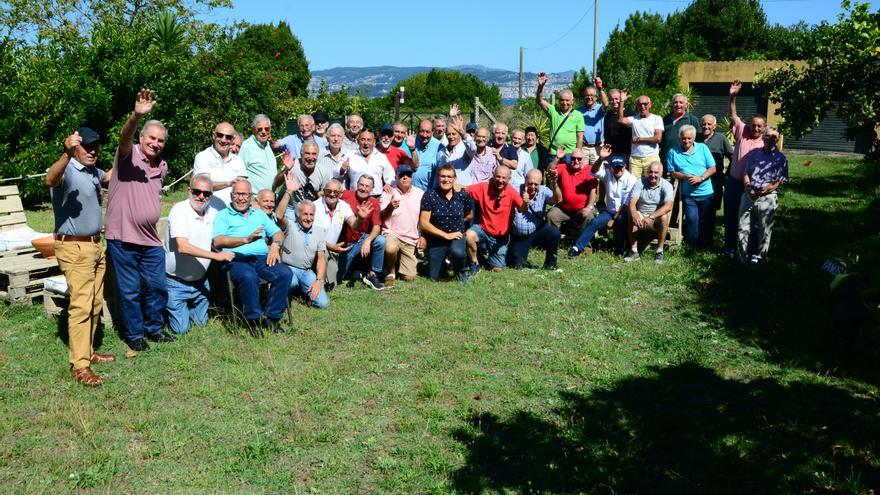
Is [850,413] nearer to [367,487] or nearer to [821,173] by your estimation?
[367,487]

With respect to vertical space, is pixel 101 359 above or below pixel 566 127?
below

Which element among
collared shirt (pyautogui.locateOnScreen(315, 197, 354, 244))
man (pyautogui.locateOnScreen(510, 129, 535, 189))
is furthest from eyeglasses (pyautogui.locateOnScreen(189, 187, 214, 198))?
man (pyautogui.locateOnScreen(510, 129, 535, 189))

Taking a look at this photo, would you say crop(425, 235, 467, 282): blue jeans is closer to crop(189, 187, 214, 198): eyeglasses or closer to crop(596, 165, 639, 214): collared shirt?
crop(596, 165, 639, 214): collared shirt

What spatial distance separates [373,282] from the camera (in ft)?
29.3

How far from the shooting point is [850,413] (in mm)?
5359

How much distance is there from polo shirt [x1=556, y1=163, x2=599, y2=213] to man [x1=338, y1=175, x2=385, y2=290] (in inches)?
115

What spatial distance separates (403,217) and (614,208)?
3167mm

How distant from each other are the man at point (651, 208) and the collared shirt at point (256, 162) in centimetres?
491

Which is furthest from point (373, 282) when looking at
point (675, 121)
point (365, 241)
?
point (675, 121)

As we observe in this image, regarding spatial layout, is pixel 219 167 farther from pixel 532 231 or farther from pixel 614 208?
pixel 614 208

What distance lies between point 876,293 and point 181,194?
15.0 m

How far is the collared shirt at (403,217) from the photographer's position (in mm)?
9312

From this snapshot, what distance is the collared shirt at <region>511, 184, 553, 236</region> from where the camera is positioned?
972 centimetres

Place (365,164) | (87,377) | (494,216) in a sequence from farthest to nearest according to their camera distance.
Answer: (494,216) < (365,164) < (87,377)
